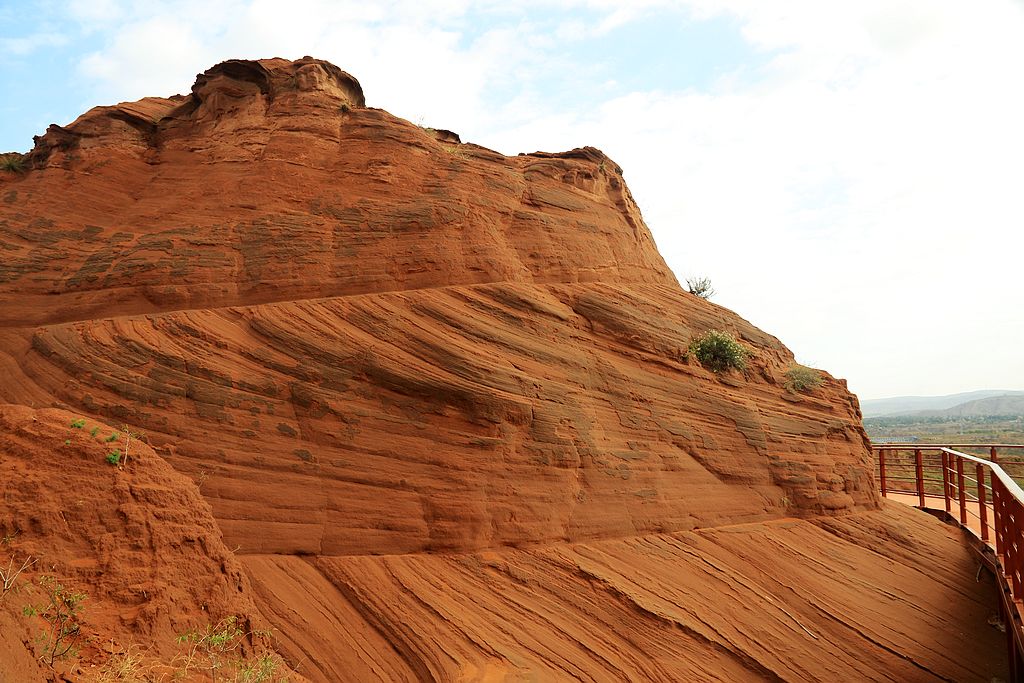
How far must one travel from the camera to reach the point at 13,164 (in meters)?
10.1

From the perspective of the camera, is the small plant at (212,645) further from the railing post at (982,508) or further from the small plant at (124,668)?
the railing post at (982,508)

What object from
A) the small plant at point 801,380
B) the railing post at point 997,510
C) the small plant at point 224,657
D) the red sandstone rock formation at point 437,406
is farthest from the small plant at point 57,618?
the small plant at point 801,380

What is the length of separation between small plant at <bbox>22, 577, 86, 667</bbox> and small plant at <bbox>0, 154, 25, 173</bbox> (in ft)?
25.8

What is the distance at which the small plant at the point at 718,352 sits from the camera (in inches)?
395

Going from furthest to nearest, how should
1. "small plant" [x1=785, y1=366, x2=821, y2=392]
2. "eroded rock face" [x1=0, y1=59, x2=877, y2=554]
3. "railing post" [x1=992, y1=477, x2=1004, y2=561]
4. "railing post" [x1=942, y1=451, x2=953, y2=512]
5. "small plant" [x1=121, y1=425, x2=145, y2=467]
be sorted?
"railing post" [x1=942, y1=451, x2=953, y2=512], "small plant" [x1=785, y1=366, x2=821, y2=392], "railing post" [x1=992, y1=477, x2=1004, y2=561], "eroded rock face" [x1=0, y1=59, x2=877, y2=554], "small plant" [x1=121, y1=425, x2=145, y2=467]

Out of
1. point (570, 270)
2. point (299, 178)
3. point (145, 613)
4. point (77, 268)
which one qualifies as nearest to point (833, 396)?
Answer: point (570, 270)

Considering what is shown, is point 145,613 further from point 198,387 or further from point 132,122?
point 132,122

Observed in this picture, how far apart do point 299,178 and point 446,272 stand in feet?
8.19

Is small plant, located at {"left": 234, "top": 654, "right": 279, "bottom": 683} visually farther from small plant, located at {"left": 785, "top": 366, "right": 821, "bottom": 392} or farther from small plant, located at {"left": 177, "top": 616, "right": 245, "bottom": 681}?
small plant, located at {"left": 785, "top": 366, "right": 821, "bottom": 392}

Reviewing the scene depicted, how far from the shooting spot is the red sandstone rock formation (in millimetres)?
6672

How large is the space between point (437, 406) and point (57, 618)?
3.86 m

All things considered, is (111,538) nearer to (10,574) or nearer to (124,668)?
(10,574)

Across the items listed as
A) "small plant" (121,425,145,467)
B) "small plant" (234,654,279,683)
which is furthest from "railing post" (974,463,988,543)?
"small plant" (121,425,145,467)

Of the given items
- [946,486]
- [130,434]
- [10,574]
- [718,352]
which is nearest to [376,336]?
[130,434]
